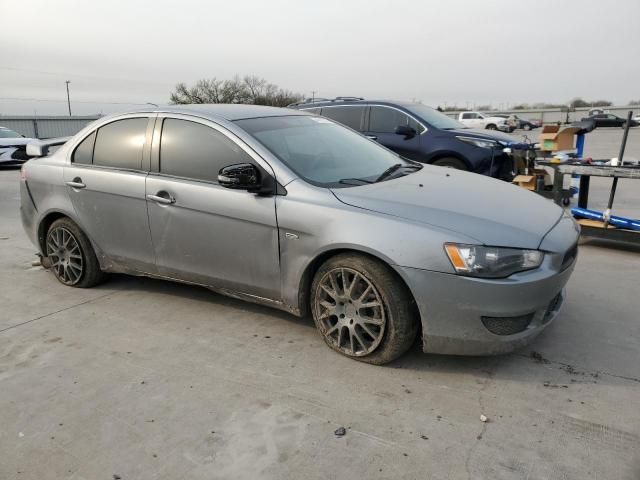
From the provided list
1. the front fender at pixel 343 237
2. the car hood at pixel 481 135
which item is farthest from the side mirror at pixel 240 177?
the car hood at pixel 481 135

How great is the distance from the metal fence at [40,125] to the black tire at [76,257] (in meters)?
29.4

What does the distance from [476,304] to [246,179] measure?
1648 millimetres

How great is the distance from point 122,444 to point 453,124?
25.6ft

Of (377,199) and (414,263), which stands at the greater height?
(377,199)

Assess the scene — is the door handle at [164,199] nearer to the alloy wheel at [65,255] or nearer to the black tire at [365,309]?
the alloy wheel at [65,255]

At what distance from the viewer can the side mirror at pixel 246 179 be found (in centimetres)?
346

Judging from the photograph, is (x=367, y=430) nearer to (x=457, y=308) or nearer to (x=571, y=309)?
(x=457, y=308)

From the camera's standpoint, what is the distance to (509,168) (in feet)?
27.5

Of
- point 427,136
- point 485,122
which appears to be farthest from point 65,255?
point 485,122

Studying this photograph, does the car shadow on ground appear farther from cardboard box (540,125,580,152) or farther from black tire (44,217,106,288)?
cardboard box (540,125,580,152)

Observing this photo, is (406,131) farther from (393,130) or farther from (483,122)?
(483,122)

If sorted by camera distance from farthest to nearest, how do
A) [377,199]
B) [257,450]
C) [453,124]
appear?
[453,124]
[377,199]
[257,450]

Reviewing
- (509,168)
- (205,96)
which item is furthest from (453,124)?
(205,96)

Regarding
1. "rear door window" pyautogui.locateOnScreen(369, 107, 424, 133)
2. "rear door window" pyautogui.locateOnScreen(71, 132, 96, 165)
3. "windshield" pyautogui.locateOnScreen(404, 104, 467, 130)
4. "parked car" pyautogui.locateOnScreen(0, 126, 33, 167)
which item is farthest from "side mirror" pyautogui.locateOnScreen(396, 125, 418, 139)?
"parked car" pyautogui.locateOnScreen(0, 126, 33, 167)
